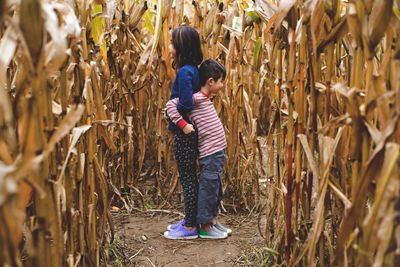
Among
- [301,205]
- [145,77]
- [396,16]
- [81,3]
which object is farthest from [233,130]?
[396,16]

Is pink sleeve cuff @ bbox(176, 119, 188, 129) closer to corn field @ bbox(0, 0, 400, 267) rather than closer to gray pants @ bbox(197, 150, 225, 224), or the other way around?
gray pants @ bbox(197, 150, 225, 224)

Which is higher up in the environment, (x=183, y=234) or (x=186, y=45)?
(x=186, y=45)

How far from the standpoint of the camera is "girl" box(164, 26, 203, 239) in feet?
9.29

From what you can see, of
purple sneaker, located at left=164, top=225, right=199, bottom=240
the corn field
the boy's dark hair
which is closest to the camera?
the corn field

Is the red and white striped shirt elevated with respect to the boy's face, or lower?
lower

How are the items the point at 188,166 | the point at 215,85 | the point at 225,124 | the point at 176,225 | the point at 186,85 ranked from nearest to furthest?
the point at 186,85
the point at 215,85
the point at 188,166
the point at 176,225
the point at 225,124

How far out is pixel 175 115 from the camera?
286 cm

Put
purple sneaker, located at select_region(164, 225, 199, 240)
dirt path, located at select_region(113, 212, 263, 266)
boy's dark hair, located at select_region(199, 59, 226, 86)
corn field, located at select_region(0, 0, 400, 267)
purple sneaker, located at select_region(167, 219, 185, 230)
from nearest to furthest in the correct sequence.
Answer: corn field, located at select_region(0, 0, 400, 267) < dirt path, located at select_region(113, 212, 263, 266) < boy's dark hair, located at select_region(199, 59, 226, 86) < purple sneaker, located at select_region(164, 225, 199, 240) < purple sneaker, located at select_region(167, 219, 185, 230)

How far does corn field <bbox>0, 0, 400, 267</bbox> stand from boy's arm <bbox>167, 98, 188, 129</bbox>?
41 cm

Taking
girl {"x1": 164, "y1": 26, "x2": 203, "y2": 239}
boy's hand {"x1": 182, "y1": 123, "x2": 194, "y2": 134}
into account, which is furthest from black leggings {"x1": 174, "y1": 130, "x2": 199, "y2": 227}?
boy's hand {"x1": 182, "y1": 123, "x2": 194, "y2": 134}

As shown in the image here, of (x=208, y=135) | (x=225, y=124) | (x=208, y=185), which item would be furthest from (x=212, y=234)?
(x=225, y=124)

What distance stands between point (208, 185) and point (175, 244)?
412 mm

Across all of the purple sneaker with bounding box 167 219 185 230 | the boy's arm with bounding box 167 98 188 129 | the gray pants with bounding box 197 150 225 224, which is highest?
the boy's arm with bounding box 167 98 188 129

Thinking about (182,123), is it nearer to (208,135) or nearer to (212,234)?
(208,135)
